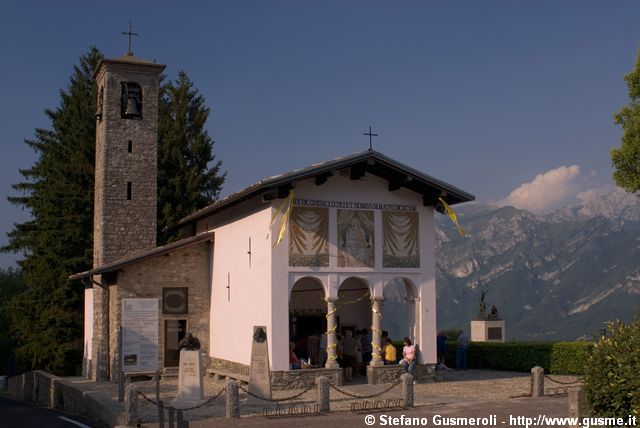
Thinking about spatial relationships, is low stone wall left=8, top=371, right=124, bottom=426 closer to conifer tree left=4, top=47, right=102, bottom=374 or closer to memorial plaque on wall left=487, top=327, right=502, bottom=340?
conifer tree left=4, top=47, right=102, bottom=374

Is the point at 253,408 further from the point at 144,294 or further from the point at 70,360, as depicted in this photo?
the point at 70,360

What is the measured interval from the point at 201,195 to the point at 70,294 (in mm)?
8366

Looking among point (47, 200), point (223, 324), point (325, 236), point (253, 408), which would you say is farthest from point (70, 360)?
point (253, 408)

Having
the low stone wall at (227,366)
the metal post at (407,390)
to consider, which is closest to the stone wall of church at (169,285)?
the low stone wall at (227,366)

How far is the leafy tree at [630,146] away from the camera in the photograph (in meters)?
21.8

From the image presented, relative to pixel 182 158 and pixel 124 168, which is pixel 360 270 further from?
pixel 182 158

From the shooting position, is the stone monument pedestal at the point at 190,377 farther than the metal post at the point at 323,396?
Yes

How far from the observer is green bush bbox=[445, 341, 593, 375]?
22.4 meters

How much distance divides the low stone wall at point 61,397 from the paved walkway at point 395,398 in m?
0.36

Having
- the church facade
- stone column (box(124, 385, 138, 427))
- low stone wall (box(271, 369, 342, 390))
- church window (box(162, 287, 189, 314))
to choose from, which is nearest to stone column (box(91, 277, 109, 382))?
the church facade

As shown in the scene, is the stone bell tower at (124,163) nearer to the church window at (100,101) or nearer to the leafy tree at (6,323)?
the church window at (100,101)

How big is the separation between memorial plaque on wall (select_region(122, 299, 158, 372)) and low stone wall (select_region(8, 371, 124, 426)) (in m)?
1.23

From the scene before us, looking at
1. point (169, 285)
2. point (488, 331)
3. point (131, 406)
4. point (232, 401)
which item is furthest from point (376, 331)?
point (488, 331)

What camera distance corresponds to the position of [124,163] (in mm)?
25766
